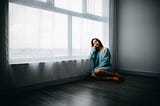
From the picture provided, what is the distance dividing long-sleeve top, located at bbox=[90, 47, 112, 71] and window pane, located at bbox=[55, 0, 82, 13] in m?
0.98

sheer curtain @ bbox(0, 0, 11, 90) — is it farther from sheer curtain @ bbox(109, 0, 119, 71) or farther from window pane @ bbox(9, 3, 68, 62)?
sheer curtain @ bbox(109, 0, 119, 71)

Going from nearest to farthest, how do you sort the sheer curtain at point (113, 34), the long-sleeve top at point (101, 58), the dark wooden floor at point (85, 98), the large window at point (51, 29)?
the dark wooden floor at point (85, 98) < the large window at point (51, 29) < the long-sleeve top at point (101, 58) < the sheer curtain at point (113, 34)

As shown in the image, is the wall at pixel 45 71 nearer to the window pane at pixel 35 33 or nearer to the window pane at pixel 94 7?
the window pane at pixel 35 33

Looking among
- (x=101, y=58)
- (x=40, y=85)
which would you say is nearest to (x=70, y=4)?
(x=101, y=58)

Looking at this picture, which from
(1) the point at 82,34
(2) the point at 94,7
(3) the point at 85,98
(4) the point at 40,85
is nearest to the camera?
(3) the point at 85,98

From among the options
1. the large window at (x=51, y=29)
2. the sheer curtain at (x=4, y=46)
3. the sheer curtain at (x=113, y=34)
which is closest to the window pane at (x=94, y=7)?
the large window at (x=51, y=29)

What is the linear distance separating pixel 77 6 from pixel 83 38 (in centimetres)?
72

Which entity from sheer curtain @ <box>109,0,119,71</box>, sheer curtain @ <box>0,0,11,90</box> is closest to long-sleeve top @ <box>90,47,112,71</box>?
sheer curtain @ <box>109,0,119,71</box>

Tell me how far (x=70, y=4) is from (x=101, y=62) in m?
1.46

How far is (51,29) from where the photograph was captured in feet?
9.41

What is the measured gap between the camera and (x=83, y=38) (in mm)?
3562

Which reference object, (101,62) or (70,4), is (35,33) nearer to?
(70,4)

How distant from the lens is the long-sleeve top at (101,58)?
138 inches

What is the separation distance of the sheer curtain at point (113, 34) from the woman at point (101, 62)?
30.1 inches
